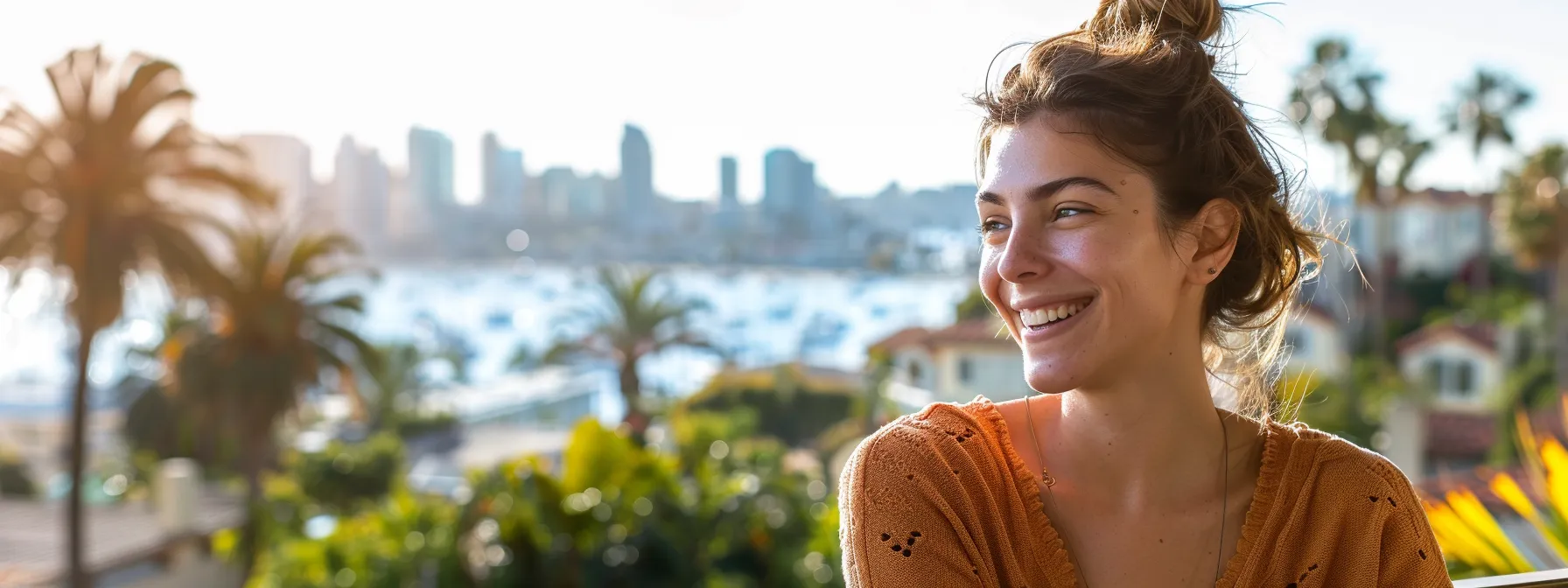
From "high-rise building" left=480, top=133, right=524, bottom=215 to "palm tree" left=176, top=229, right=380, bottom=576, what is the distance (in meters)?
29.2

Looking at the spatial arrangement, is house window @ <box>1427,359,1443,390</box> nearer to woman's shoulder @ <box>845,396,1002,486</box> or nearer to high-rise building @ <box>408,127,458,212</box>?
woman's shoulder @ <box>845,396,1002,486</box>

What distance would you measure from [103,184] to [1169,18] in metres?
16.6

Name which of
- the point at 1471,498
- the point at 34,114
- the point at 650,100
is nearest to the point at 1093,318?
the point at 1471,498

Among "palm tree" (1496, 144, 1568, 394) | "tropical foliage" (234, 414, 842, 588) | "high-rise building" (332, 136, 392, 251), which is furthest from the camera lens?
"high-rise building" (332, 136, 392, 251)

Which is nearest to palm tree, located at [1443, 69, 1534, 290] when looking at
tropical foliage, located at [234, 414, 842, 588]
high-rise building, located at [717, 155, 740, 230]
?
high-rise building, located at [717, 155, 740, 230]

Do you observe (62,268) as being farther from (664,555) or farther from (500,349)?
(500,349)

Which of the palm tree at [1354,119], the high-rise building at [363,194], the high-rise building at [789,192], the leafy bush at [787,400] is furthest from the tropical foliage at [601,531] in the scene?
the high-rise building at [363,194]

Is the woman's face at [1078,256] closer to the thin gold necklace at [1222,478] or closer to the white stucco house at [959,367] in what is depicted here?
the thin gold necklace at [1222,478]

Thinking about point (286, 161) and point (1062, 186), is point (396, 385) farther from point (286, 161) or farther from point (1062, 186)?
point (1062, 186)

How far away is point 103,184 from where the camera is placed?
50.1 feet

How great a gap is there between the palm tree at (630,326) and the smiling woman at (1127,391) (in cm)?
2024

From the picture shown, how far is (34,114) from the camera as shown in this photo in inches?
595

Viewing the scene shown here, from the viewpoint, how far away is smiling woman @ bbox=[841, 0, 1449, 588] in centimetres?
101

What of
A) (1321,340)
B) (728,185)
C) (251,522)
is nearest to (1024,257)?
(251,522)
